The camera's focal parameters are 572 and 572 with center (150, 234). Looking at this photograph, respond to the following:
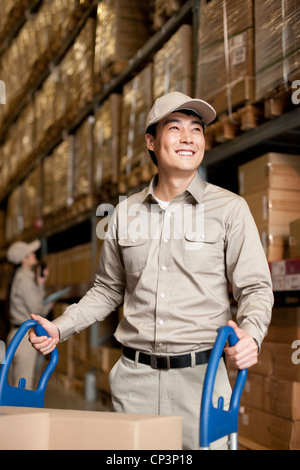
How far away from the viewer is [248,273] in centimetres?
192

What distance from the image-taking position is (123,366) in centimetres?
213

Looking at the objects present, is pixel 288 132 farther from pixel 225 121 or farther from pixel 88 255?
pixel 88 255

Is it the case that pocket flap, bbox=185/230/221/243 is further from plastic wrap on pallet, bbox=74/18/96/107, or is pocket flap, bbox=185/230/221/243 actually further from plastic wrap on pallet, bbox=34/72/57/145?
plastic wrap on pallet, bbox=34/72/57/145

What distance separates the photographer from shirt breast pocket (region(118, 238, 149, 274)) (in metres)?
2.16

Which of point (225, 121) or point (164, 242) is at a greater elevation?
point (225, 121)

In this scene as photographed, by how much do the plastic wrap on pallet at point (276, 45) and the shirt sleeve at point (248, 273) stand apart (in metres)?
1.13

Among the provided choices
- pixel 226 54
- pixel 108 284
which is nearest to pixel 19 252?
pixel 226 54

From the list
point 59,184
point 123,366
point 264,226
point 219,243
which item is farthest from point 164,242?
point 59,184

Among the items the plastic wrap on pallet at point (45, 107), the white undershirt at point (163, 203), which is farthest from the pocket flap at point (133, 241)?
the plastic wrap on pallet at point (45, 107)

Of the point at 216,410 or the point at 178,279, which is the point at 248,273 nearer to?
the point at 178,279

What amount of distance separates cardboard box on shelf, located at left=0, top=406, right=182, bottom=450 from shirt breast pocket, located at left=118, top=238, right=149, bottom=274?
739 mm

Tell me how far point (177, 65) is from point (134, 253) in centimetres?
223

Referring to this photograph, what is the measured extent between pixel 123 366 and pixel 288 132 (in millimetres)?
1716

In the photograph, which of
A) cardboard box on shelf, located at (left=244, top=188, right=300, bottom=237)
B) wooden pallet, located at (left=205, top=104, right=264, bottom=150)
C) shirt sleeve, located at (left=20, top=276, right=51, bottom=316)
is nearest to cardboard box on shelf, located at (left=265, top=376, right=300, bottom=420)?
cardboard box on shelf, located at (left=244, top=188, right=300, bottom=237)
